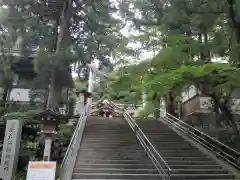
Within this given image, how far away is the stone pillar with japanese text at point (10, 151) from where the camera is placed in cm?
1087

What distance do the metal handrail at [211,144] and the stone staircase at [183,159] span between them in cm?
45

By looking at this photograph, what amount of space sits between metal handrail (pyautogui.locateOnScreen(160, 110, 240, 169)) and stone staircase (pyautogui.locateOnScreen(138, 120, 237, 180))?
445mm

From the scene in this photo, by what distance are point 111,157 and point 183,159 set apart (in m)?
2.68

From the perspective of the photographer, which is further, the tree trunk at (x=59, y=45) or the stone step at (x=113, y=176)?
the tree trunk at (x=59, y=45)

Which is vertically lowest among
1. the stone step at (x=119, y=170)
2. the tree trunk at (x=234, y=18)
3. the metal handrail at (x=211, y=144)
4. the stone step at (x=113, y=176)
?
the stone step at (x=113, y=176)

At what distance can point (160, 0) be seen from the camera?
1294 cm

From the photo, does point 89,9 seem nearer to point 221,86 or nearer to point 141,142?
point 141,142

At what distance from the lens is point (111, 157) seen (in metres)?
11.1

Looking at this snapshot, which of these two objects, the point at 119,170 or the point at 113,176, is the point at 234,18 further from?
the point at 113,176

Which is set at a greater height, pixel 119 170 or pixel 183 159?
pixel 183 159

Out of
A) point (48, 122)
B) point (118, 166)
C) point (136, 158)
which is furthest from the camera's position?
point (136, 158)

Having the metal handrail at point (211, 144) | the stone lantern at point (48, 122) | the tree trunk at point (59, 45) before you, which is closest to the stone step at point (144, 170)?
the metal handrail at point (211, 144)

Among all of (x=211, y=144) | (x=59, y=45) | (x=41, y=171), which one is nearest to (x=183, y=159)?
(x=211, y=144)

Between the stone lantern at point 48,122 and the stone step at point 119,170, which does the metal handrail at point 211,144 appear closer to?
the stone step at point 119,170
